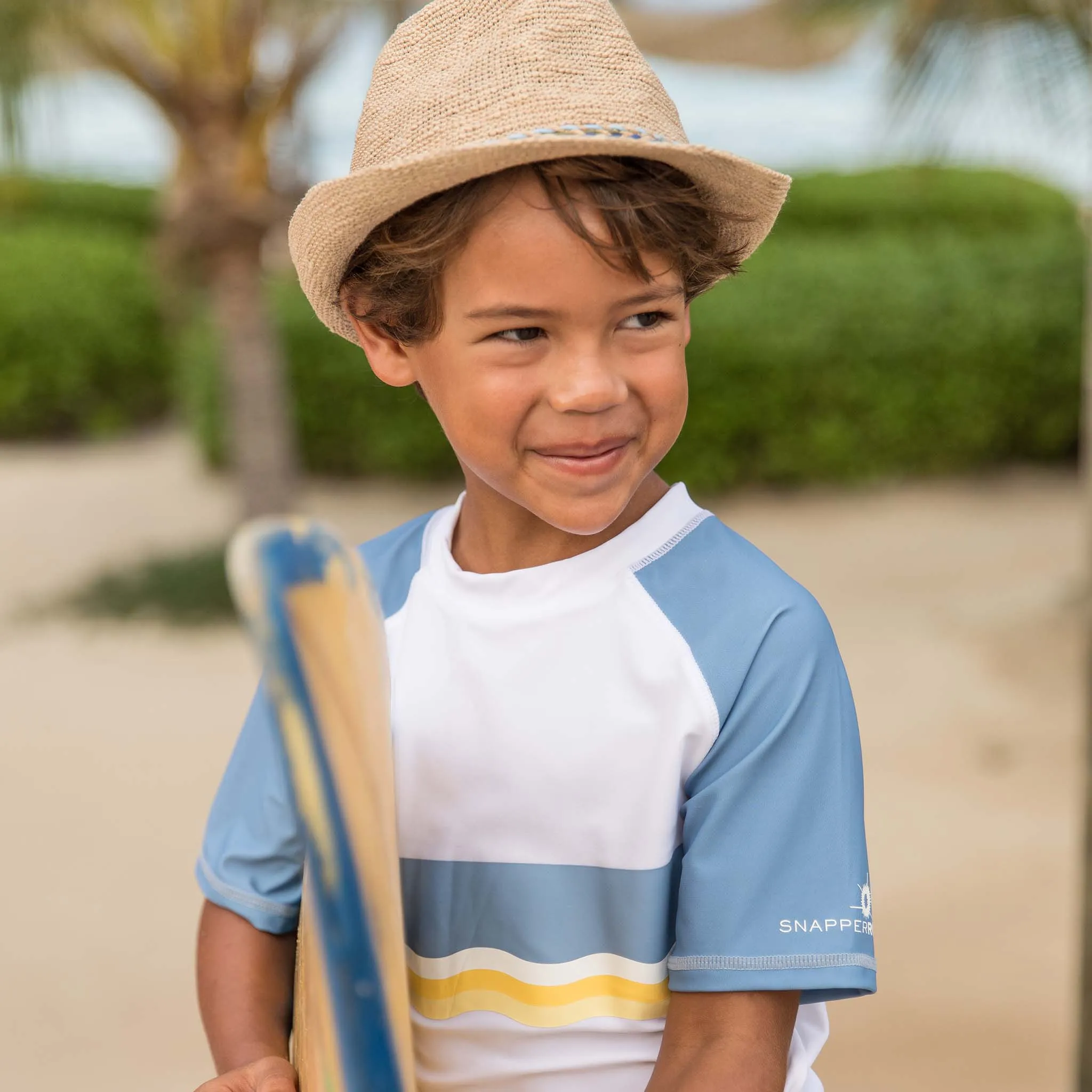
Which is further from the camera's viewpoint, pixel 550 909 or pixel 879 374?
pixel 879 374

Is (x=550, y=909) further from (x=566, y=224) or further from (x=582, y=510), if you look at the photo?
(x=566, y=224)

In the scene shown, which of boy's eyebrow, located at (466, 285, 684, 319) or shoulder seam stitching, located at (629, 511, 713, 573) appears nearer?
boy's eyebrow, located at (466, 285, 684, 319)

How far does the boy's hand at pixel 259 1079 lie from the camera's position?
1.12 meters

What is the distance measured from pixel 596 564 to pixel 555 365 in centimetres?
20

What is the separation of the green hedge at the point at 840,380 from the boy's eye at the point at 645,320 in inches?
246

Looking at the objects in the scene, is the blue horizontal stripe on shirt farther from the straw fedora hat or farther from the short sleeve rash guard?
the straw fedora hat

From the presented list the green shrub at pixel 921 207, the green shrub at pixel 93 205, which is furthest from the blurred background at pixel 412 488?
the green shrub at pixel 93 205

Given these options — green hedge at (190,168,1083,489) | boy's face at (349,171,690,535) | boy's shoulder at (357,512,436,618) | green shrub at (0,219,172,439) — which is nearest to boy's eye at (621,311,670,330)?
boy's face at (349,171,690,535)

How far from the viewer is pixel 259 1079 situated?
3.75 ft

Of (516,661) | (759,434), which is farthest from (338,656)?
(759,434)

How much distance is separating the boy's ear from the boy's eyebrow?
0.51ft

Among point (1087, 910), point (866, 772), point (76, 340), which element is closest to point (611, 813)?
point (1087, 910)

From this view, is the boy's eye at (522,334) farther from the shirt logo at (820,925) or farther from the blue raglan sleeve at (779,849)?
the shirt logo at (820,925)

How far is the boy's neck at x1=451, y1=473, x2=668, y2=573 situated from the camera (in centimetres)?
126
